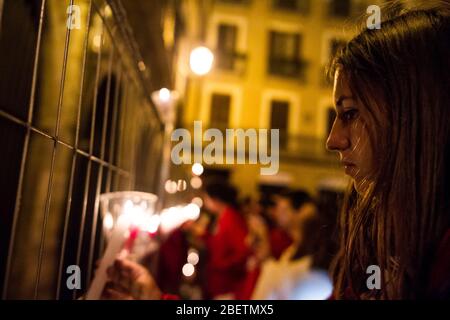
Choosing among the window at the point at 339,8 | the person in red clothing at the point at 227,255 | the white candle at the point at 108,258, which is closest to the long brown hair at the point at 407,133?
the white candle at the point at 108,258

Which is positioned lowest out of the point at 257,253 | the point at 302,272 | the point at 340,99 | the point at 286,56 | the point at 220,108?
the point at 257,253

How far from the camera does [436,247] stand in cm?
89

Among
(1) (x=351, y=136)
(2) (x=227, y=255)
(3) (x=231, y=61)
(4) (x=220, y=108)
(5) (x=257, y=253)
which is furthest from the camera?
(3) (x=231, y=61)

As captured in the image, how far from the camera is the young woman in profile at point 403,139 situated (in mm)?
911

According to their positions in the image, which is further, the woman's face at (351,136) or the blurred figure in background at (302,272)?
the blurred figure in background at (302,272)

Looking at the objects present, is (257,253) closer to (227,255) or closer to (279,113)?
(227,255)

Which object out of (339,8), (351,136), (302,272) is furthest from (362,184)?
(339,8)

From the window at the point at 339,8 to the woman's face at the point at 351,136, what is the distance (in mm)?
23746

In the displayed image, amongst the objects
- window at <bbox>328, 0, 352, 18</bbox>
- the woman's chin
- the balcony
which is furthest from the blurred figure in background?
window at <bbox>328, 0, 352, 18</bbox>

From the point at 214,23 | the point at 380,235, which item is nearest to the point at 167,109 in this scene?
the point at 380,235

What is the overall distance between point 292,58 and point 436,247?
22.6 m

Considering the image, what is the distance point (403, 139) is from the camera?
974mm

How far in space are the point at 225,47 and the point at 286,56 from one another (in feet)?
11.4

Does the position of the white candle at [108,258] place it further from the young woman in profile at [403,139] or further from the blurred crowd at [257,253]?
the blurred crowd at [257,253]
